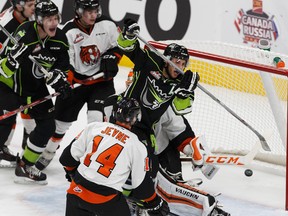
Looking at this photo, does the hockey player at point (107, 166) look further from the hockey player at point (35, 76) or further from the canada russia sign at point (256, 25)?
the canada russia sign at point (256, 25)

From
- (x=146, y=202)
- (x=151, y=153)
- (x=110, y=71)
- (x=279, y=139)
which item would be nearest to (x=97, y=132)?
(x=146, y=202)

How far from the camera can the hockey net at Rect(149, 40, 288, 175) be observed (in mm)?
5645

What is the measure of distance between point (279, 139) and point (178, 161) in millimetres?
800

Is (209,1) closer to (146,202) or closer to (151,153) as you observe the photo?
(151,153)

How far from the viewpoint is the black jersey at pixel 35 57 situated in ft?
17.3

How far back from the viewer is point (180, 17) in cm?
783

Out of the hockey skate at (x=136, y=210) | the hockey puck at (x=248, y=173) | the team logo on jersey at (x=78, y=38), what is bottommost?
the hockey puck at (x=248, y=173)

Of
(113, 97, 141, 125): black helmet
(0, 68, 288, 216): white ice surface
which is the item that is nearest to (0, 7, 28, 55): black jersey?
(0, 68, 288, 216): white ice surface

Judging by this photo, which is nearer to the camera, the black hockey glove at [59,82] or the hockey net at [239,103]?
the black hockey glove at [59,82]

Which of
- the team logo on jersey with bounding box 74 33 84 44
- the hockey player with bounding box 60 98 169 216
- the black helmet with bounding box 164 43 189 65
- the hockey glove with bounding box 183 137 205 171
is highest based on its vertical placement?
the black helmet with bounding box 164 43 189 65

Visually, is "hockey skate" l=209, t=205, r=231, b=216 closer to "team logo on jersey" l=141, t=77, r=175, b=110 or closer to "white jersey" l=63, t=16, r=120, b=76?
"team logo on jersey" l=141, t=77, r=175, b=110

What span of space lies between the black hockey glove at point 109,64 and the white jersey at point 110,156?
4.49ft

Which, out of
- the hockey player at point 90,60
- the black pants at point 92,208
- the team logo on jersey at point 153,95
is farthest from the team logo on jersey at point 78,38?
the black pants at point 92,208

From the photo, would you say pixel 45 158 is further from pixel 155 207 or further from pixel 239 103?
pixel 155 207
